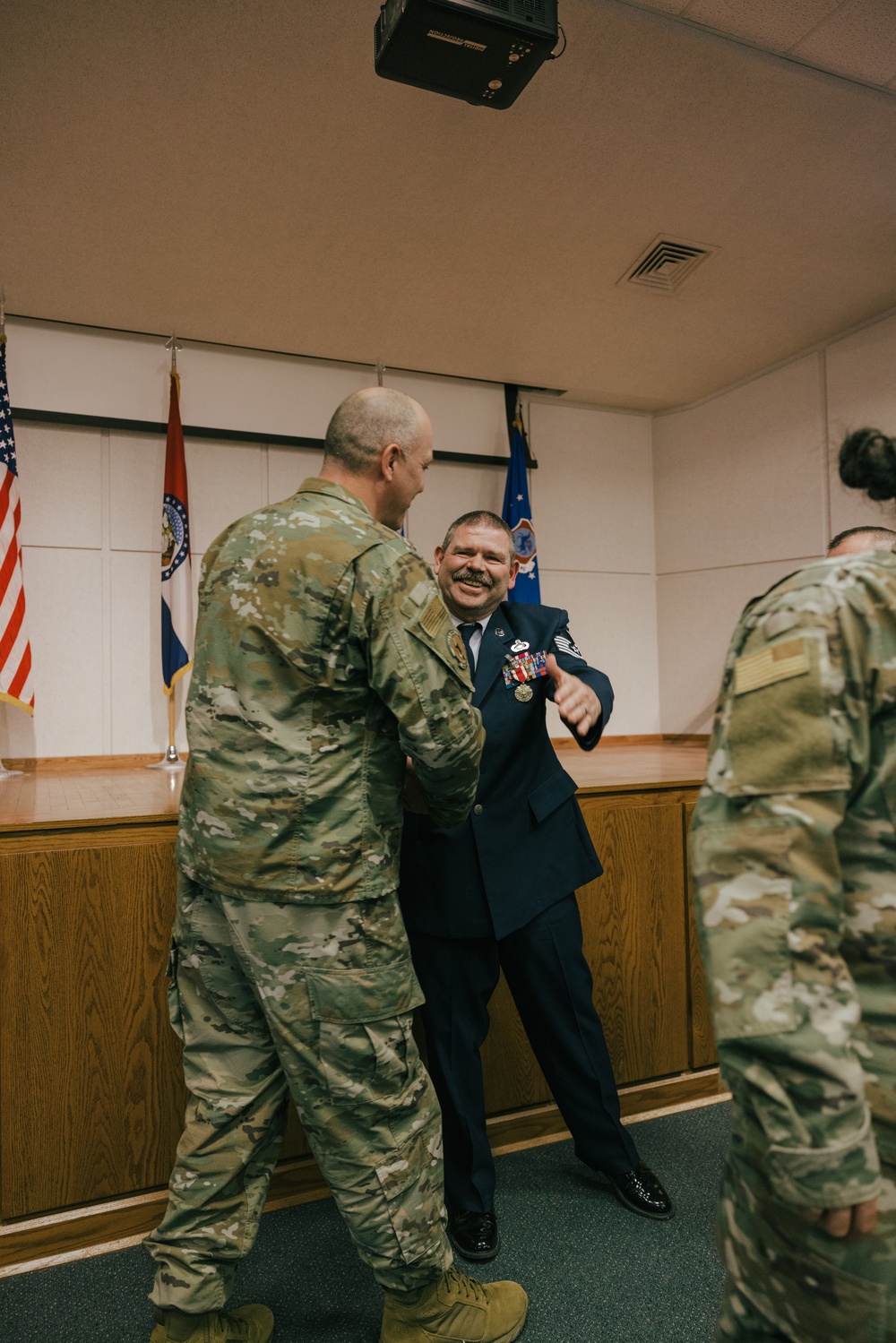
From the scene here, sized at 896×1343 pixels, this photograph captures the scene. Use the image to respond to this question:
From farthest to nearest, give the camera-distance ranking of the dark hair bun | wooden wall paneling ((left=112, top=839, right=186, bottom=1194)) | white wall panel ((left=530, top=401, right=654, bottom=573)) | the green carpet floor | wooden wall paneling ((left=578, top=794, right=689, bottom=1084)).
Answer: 1. white wall panel ((left=530, top=401, right=654, bottom=573))
2. wooden wall paneling ((left=578, top=794, right=689, bottom=1084))
3. wooden wall paneling ((left=112, top=839, right=186, bottom=1194))
4. the green carpet floor
5. the dark hair bun

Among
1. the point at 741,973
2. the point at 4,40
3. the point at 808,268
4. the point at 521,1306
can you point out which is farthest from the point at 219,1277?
the point at 808,268

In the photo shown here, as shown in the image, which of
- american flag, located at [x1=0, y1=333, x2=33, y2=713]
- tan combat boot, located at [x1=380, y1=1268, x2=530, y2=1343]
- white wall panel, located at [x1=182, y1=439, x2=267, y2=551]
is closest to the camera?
tan combat boot, located at [x1=380, y1=1268, x2=530, y2=1343]

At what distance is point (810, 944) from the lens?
69cm

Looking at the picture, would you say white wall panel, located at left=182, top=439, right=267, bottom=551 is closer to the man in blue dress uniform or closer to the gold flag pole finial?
the gold flag pole finial

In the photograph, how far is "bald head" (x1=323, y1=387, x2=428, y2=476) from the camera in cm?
148

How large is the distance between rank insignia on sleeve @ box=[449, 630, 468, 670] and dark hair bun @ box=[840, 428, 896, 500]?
62 cm

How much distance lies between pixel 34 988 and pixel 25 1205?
437 mm

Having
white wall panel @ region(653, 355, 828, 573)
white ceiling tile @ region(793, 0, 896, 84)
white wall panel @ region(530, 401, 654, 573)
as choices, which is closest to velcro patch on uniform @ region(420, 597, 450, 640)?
white ceiling tile @ region(793, 0, 896, 84)

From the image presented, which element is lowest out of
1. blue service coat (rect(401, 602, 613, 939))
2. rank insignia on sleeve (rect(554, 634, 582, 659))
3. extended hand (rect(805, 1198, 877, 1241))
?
extended hand (rect(805, 1198, 877, 1241))

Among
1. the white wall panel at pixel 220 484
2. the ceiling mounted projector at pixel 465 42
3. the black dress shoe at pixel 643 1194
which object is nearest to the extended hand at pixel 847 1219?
the black dress shoe at pixel 643 1194

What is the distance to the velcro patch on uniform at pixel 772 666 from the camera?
723mm

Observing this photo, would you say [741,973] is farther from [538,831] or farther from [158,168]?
[158,168]

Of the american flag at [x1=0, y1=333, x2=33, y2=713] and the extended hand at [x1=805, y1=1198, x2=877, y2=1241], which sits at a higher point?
the american flag at [x1=0, y1=333, x2=33, y2=713]

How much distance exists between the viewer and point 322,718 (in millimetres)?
1312
